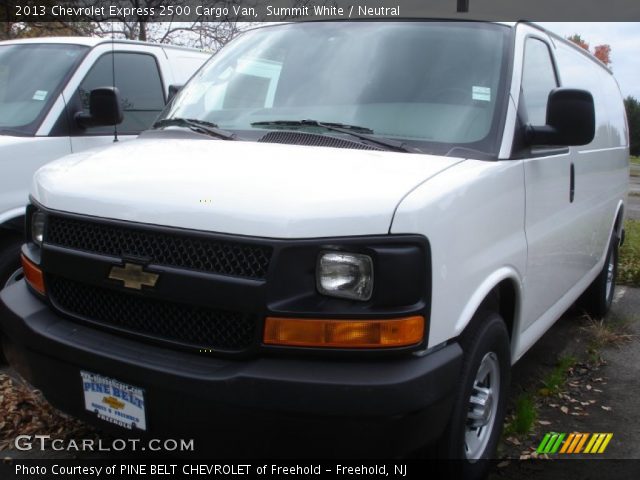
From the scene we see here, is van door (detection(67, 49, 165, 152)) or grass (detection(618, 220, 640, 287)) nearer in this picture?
van door (detection(67, 49, 165, 152))

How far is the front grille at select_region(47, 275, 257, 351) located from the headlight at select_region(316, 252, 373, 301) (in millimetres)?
282

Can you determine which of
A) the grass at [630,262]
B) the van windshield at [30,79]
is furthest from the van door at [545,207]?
the grass at [630,262]

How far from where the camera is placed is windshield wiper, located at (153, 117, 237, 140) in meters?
3.24

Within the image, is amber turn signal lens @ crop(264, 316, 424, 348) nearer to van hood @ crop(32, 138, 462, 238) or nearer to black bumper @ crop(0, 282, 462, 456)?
black bumper @ crop(0, 282, 462, 456)

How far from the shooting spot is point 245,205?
2287mm

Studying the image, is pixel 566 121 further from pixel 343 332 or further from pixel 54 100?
pixel 54 100

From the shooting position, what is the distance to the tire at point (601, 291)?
5.50m

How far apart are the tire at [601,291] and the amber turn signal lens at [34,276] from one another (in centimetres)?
429

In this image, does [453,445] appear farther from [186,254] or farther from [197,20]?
[197,20]

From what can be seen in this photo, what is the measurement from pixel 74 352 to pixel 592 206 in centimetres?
350

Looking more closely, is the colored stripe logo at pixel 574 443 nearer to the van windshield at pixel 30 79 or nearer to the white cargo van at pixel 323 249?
the white cargo van at pixel 323 249

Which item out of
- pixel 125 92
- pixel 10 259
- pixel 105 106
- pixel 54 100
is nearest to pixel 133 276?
pixel 10 259

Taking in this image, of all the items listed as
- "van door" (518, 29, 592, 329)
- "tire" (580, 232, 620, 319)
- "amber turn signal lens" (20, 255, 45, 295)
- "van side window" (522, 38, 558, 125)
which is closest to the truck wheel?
"amber turn signal lens" (20, 255, 45, 295)

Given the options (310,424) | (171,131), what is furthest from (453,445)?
(171,131)
